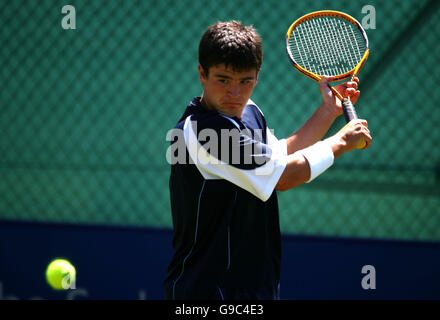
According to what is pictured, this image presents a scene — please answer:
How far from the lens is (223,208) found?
2061mm

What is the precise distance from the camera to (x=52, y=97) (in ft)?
14.3

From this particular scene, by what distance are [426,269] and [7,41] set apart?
10.3 feet

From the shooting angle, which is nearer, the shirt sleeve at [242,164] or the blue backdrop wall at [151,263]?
the shirt sleeve at [242,164]

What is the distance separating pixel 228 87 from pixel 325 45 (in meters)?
0.82

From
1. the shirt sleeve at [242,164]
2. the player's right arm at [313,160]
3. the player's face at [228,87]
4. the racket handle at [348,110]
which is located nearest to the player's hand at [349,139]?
the player's right arm at [313,160]

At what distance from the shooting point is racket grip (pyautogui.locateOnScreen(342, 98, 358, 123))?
2.29 metres

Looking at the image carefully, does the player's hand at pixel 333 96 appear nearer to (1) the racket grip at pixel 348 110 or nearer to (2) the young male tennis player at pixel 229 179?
(1) the racket grip at pixel 348 110

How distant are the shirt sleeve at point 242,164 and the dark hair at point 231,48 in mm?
217

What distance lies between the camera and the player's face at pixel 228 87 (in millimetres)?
2035

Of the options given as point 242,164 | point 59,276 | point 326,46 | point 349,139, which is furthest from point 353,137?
point 59,276

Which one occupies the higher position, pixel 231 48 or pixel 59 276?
pixel 231 48

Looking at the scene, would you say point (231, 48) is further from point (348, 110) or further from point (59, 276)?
point (59, 276)

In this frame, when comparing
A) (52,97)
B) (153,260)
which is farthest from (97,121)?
(153,260)

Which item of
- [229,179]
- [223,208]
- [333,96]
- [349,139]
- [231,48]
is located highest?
[231,48]
